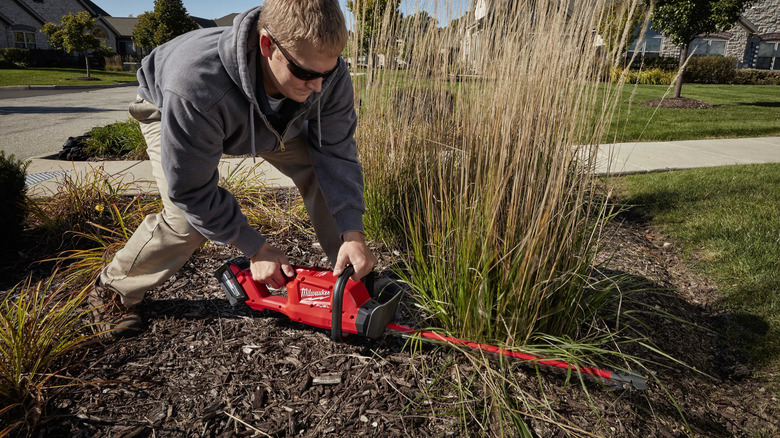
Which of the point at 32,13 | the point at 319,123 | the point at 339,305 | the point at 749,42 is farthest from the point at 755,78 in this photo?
the point at 32,13

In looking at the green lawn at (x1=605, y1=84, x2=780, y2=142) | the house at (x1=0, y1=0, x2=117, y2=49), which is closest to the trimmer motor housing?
the green lawn at (x1=605, y1=84, x2=780, y2=142)

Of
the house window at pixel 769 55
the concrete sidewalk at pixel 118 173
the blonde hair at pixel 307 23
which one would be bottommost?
the concrete sidewalk at pixel 118 173

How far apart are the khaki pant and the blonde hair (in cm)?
81

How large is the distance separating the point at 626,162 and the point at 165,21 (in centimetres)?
3138

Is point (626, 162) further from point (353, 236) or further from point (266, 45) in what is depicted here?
point (266, 45)

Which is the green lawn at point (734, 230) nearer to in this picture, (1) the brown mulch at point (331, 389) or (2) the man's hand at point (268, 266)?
(1) the brown mulch at point (331, 389)

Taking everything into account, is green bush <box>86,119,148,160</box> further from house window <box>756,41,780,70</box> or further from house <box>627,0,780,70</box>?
house window <box>756,41,780,70</box>

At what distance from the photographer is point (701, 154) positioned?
232 inches

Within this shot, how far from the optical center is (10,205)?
2.90 metres

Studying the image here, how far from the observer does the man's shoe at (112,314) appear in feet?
7.29

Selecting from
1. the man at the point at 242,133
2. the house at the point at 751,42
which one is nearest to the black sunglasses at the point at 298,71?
the man at the point at 242,133

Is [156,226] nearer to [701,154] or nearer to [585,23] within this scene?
[585,23]

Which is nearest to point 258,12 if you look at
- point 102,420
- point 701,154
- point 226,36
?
point 226,36

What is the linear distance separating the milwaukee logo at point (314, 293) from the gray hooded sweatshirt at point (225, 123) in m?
0.31
